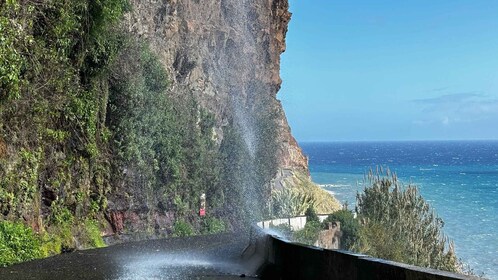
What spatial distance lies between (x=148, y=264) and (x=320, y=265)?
6116 millimetres

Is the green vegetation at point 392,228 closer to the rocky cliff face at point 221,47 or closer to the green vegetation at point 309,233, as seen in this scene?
the green vegetation at point 309,233

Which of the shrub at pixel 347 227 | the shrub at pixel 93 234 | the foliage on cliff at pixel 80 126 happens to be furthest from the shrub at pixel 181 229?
the shrub at pixel 347 227

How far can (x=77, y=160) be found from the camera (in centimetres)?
2003

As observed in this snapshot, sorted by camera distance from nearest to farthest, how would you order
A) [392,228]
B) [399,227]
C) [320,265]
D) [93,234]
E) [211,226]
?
1. [320,265]
2. [93,234]
3. [211,226]
4. [399,227]
5. [392,228]

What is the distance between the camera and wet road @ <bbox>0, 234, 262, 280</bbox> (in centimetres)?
1216

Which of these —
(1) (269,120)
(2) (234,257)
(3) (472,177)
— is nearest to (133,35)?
(2) (234,257)

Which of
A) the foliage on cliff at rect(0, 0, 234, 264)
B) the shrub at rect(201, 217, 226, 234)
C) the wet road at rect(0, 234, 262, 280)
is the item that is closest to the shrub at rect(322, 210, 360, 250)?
the shrub at rect(201, 217, 226, 234)

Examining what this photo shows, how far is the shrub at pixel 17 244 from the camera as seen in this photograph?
46.2 feet

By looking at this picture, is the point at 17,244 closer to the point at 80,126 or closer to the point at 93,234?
the point at 93,234

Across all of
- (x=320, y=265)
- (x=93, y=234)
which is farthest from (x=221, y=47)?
(x=320, y=265)

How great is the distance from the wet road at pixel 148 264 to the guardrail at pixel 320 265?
52 centimetres

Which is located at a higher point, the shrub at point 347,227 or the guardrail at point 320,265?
the guardrail at point 320,265

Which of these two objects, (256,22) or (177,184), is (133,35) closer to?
(177,184)

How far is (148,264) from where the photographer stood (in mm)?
13898
